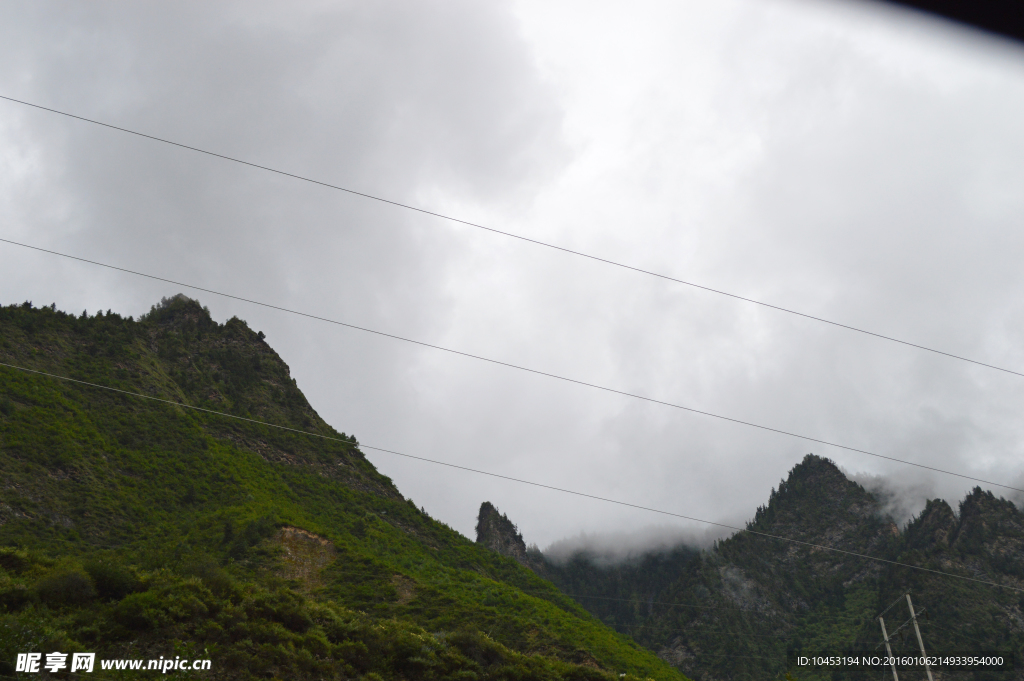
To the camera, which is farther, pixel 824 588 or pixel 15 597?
pixel 824 588

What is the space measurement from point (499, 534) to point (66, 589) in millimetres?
90875

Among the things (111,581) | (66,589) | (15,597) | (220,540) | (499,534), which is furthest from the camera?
(499,534)

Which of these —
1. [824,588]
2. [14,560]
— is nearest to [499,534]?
[824,588]

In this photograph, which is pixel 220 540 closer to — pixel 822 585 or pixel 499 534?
pixel 499 534

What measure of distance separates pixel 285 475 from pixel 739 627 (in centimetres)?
7659

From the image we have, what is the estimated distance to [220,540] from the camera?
4541cm

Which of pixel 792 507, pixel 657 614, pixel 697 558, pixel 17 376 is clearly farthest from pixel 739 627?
pixel 17 376

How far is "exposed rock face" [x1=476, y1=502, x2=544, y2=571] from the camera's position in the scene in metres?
106

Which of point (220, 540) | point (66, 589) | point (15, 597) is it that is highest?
point (220, 540)

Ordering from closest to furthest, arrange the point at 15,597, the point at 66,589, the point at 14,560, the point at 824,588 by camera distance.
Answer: the point at 15,597 → the point at 66,589 → the point at 14,560 → the point at 824,588

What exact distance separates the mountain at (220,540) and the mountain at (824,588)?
4482cm

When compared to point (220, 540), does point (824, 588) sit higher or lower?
lower

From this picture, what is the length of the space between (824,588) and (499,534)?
62.3 metres

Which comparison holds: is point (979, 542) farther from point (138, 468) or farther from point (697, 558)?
point (138, 468)
